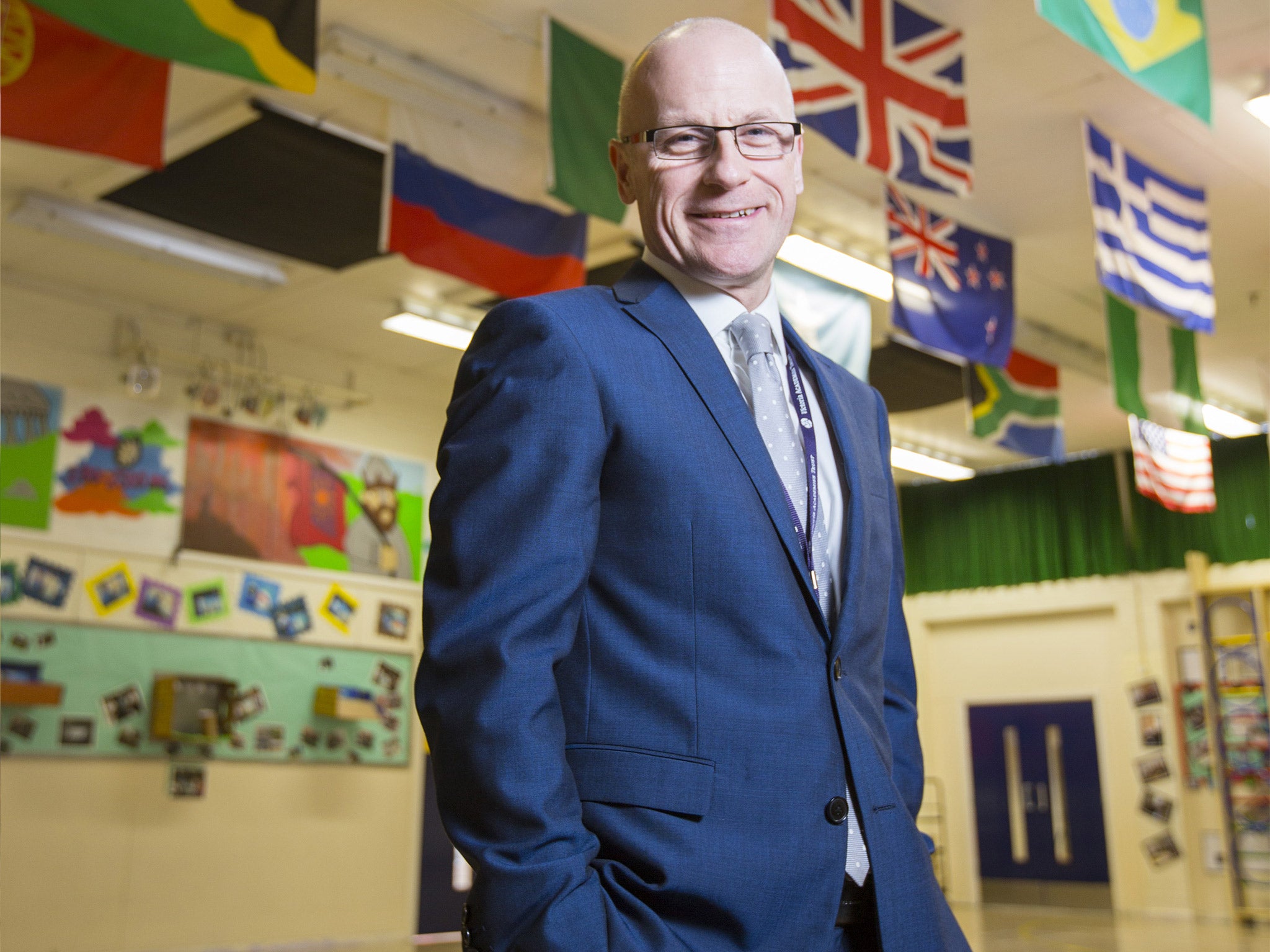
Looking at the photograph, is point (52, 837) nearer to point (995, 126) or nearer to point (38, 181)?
point (38, 181)

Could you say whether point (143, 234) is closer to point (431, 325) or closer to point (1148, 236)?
point (431, 325)

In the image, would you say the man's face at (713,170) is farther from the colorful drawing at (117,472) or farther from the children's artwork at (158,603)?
the children's artwork at (158,603)

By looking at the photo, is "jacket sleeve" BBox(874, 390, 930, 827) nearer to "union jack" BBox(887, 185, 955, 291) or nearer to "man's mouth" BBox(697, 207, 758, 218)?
"man's mouth" BBox(697, 207, 758, 218)

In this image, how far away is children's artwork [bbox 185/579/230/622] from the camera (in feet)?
27.1

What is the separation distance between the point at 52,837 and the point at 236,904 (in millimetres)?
1302

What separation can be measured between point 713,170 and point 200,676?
766 cm

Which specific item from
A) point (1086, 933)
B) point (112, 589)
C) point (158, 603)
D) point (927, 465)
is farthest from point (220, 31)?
point (927, 465)

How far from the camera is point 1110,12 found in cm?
397

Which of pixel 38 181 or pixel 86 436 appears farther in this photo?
pixel 86 436

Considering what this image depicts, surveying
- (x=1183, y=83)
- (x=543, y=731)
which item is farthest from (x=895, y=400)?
(x=543, y=731)

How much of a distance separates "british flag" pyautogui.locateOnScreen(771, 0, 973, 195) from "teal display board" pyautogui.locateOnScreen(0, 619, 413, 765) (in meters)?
5.70

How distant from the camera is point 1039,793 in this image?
12016 mm

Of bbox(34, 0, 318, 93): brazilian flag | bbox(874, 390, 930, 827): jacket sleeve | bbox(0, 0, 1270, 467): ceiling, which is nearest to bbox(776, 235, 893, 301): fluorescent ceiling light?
bbox(0, 0, 1270, 467): ceiling

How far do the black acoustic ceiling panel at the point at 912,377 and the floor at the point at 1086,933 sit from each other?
3.83m
